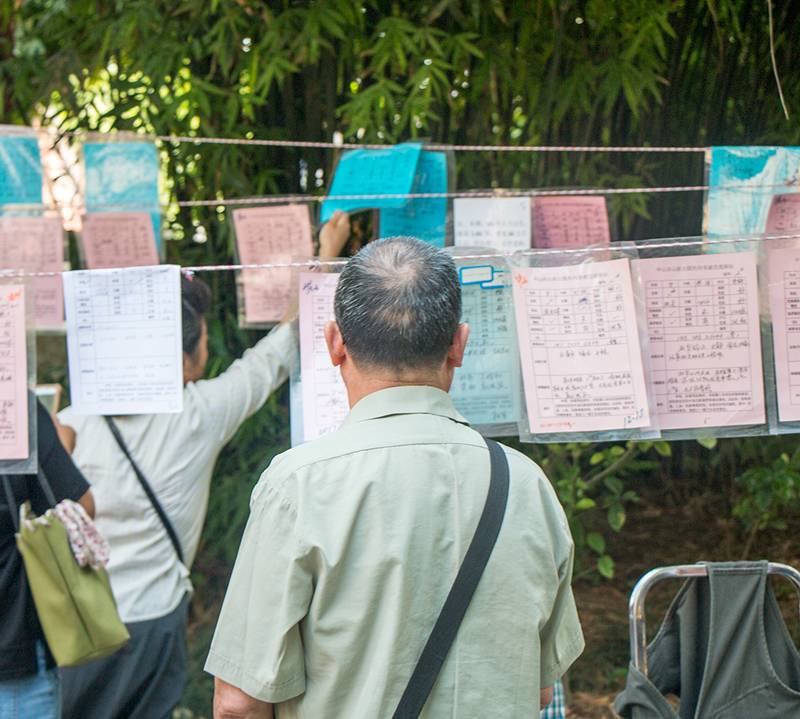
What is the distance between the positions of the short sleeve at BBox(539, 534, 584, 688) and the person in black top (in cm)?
125

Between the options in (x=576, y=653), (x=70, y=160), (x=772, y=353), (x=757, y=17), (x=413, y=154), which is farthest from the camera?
(x=757, y=17)

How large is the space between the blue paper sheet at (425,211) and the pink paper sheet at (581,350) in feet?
2.11

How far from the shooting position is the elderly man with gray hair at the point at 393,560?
148cm

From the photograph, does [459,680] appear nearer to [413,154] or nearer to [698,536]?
[413,154]

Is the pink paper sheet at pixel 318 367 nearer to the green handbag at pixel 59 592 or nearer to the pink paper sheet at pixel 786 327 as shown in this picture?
the green handbag at pixel 59 592

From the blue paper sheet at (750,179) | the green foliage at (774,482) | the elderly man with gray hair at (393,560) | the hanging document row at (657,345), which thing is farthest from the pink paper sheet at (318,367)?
the green foliage at (774,482)

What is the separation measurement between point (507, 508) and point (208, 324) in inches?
87.9

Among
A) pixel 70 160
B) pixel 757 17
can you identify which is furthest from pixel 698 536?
pixel 70 160

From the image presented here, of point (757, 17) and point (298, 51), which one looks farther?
point (757, 17)

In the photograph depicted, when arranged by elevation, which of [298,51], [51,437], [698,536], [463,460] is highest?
[298,51]

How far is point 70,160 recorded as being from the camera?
3.42 meters

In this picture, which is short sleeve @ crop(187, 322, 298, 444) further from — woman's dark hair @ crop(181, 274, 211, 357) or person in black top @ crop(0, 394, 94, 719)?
person in black top @ crop(0, 394, 94, 719)

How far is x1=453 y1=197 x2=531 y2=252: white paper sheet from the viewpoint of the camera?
2.72 m

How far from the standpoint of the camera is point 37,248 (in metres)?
3.11
